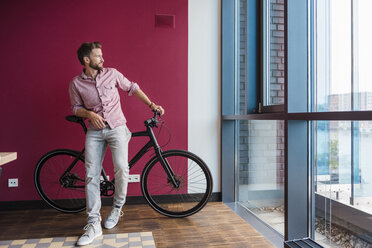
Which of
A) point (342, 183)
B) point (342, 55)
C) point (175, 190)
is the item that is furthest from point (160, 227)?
point (342, 55)

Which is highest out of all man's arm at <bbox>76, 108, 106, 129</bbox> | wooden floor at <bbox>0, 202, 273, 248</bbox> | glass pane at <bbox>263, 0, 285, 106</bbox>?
glass pane at <bbox>263, 0, 285, 106</bbox>

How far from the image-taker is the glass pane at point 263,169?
8.44 ft

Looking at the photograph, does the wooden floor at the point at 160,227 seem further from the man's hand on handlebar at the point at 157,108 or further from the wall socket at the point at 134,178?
the man's hand on handlebar at the point at 157,108

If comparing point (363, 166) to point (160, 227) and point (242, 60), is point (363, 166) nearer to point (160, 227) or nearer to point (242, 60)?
point (160, 227)

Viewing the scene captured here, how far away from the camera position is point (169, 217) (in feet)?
9.84

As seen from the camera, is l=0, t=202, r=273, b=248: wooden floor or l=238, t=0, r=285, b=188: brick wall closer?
l=0, t=202, r=273, b=248: wooden floor

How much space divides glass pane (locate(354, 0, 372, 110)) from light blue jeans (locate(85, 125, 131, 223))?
5.77ft

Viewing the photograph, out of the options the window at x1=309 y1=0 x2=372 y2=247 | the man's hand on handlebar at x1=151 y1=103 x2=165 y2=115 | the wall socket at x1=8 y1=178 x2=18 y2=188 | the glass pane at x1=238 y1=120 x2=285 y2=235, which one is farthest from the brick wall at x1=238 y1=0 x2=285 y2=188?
the wall socket at x1=8 y1=178 x2=18 y2=188

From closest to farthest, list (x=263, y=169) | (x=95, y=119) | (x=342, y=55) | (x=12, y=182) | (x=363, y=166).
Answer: (x=363, y=166)
(x=342, y=55)
(x=95, y=119)
(x=263, y=169)
(x=12, y=182)

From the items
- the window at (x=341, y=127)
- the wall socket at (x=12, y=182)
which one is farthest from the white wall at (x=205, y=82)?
the wall socket at (x=12, y=182)

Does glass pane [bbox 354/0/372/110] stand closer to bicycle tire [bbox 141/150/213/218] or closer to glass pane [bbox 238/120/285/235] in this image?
glass pane [bbox 238/120/285/235]

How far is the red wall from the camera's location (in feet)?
10.5

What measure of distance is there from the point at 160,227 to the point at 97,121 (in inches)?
39.8

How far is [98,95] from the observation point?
265 cm
